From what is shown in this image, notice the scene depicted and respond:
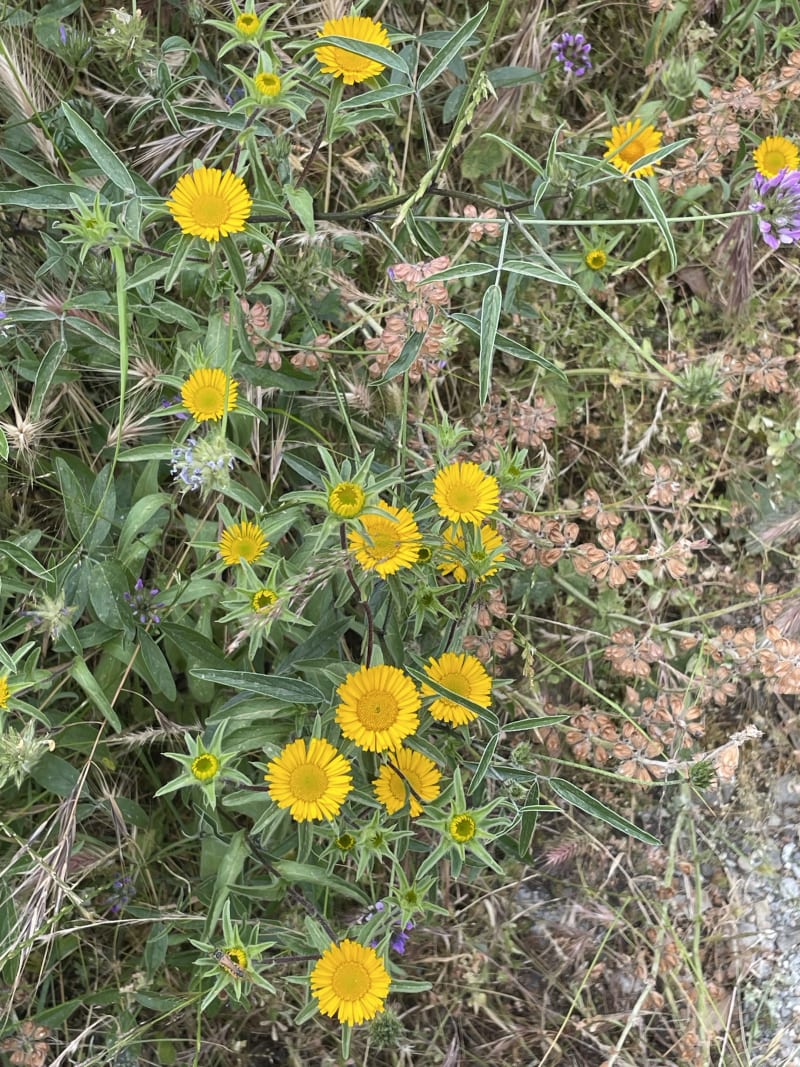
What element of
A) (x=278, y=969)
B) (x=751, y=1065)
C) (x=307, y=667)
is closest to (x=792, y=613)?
(x=751, y=1065)

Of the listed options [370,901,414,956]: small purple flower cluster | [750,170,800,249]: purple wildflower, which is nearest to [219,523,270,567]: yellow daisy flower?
[370,901,414,956]: small purple flower cluster

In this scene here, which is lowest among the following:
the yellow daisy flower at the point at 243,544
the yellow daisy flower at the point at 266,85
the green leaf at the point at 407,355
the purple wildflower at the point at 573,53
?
the yellow daisy flower at the point at 243,544

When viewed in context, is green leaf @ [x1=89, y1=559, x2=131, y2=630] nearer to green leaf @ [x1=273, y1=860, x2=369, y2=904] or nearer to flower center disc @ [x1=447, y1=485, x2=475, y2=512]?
green leaf @ [x1=273, y1=860, x2=369, y2=904]

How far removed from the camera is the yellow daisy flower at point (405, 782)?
182cm

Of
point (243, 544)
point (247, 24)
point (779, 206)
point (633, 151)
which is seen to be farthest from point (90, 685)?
point (779, 206)

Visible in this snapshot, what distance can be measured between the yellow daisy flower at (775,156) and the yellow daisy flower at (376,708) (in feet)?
5.59

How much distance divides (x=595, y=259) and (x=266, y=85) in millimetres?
1049

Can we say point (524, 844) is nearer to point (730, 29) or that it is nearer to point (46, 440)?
point (46, 440)

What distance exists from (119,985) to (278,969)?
396 mm

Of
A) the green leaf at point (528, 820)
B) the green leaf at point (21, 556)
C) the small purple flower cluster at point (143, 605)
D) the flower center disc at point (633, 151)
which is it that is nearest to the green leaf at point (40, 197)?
the green leaf at point (21, 556)

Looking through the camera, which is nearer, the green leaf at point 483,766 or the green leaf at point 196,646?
the green leaf at point 483,766

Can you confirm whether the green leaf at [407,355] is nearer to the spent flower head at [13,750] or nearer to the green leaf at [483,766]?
the green leaf at [483,766]

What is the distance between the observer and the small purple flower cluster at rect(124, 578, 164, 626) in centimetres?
203

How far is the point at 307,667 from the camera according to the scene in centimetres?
184
